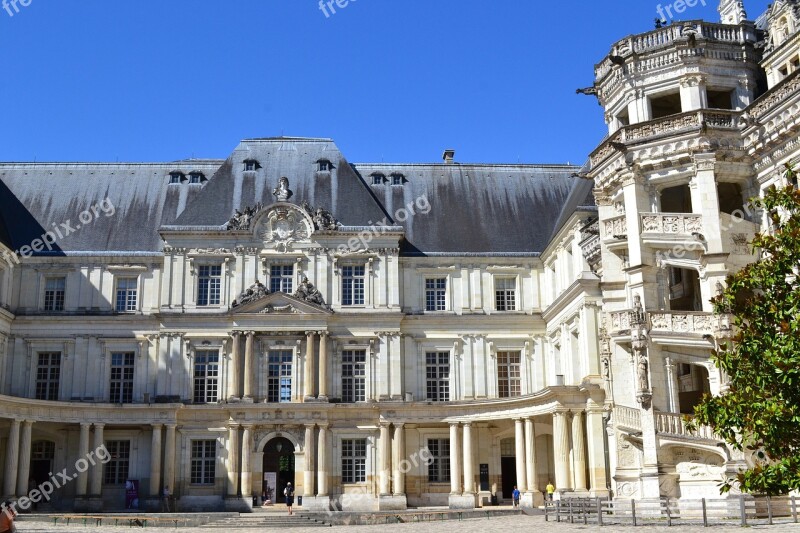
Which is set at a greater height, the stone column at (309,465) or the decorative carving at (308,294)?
the decorative carving at (308,294)

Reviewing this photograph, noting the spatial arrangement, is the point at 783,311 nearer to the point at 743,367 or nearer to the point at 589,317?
the point at 743,367

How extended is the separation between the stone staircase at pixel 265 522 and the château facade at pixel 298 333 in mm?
5314

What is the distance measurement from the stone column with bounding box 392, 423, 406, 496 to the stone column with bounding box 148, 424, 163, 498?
1058 cm

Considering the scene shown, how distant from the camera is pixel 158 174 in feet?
163

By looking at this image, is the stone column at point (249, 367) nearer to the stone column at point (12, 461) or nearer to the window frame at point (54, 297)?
the window frame at point (54, 297)

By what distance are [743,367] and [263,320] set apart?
3030 centimetres

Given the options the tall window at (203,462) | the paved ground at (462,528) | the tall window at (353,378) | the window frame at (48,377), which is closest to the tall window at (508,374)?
the tall window at (353,378)

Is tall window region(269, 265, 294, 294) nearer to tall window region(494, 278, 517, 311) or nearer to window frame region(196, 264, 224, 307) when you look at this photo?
window frame region(196, 264, 224, 307)

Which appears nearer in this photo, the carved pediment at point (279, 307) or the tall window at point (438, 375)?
the carved pediment at point (279, 307)

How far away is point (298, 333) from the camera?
43875 mm

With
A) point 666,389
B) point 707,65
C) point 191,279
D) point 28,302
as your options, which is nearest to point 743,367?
point 666,389

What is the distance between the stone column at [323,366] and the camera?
141 ft

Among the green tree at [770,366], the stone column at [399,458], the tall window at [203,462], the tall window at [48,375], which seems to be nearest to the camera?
the green tree at [770,366]

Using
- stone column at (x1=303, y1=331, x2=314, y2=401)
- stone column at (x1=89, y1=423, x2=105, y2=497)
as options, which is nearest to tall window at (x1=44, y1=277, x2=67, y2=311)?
stone column at (x1=89, y1=423, x2=105, y2=497)
